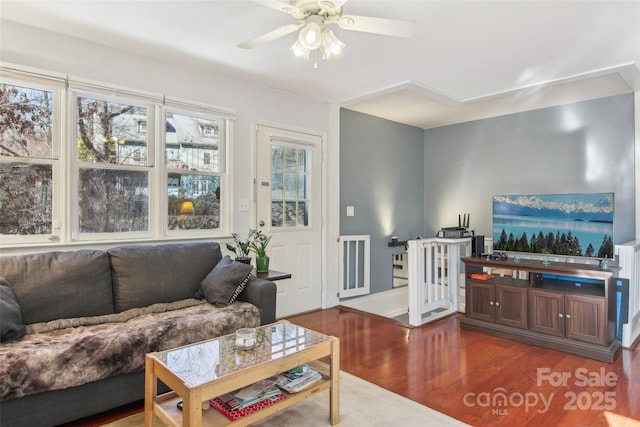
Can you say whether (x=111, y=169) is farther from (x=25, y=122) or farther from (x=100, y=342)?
(x=100, y=342)

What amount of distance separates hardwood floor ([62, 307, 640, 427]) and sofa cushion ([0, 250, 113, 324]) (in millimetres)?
707

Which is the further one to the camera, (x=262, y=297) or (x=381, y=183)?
(x=381, y=183)

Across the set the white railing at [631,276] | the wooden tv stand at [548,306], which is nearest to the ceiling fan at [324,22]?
the wooden tv stand at [548,306]

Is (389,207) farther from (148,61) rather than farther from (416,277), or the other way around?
(148,61)

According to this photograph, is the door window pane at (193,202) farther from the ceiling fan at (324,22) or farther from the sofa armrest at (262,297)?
the ceiling fan at (324,22)

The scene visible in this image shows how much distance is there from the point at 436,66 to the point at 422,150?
2.52 metres

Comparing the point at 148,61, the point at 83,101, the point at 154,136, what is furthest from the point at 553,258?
the point at 83,101

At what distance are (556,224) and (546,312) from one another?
108cm

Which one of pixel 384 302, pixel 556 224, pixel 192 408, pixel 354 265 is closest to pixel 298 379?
pixel 192 408

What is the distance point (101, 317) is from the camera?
2416 millimetres

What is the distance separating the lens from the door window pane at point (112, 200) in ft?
9.30

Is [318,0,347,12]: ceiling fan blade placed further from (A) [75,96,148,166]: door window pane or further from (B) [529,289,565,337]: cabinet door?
(B) [529,289,565,337]: cabinet door

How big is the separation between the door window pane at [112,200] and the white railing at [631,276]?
403cm

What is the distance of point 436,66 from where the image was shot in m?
3.19
